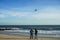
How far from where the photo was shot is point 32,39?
20828 mm

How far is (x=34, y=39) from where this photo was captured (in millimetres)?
20875

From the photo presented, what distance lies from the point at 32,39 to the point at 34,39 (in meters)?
0.26

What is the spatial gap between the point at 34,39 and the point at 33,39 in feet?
0.63

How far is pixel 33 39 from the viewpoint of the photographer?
2073 cm

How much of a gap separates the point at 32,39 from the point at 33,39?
157mm
